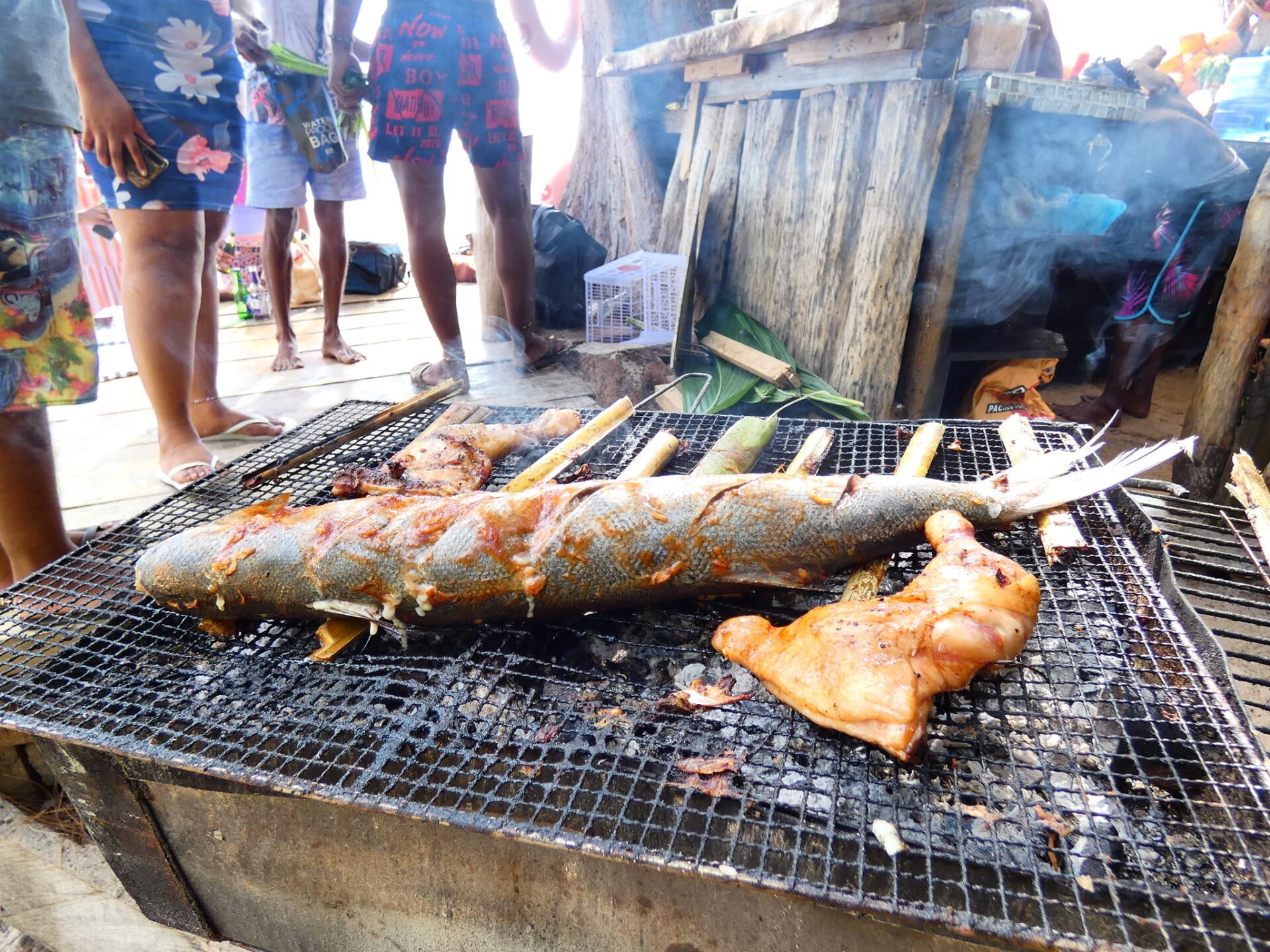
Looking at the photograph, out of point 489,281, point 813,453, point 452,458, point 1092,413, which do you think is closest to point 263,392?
point 489,281

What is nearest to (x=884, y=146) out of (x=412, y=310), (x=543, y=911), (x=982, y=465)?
(x=982, y=465)

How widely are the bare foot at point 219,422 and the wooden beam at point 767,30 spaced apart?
4.65 metres

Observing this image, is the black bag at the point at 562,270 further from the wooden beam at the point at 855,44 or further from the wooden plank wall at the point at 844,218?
the wooden beam at the point at 855,44

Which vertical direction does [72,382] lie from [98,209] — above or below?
below

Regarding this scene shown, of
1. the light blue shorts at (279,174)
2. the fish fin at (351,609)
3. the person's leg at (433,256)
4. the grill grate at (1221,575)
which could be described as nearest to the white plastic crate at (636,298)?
the person's leg at (433,256)

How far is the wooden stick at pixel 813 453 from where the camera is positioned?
10.0 feet

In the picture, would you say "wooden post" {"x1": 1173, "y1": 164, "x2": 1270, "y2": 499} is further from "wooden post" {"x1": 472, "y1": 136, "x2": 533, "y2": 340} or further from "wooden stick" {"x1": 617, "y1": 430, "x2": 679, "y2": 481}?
"wooden post" {"x1": 472, "y1": 136, "x2": 533, "y2": 340}

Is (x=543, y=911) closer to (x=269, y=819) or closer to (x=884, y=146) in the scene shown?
(x=269, y=819)

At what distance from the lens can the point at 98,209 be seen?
27.3ft

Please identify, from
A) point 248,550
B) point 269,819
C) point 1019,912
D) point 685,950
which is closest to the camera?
point 1019,912

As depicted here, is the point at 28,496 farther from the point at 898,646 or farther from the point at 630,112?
the point at 630,112

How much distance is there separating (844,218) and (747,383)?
141cm

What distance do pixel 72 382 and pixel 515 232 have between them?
156 inches

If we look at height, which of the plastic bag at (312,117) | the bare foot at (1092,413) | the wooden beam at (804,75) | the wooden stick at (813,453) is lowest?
the bare foot at (1092,413)
